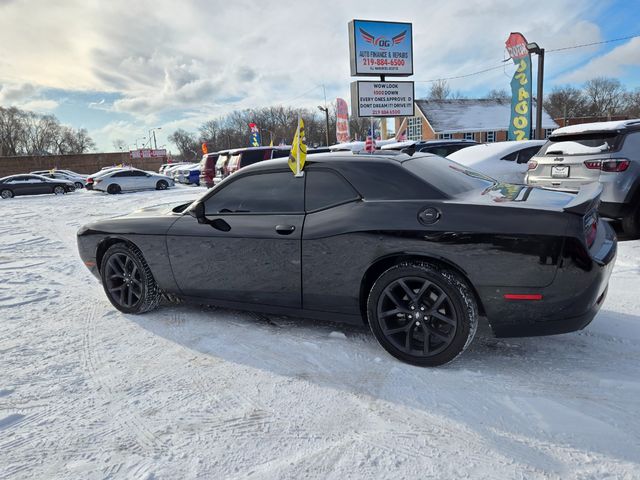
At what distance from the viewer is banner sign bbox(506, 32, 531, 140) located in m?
16.6

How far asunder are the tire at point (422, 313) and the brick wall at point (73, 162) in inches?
2637

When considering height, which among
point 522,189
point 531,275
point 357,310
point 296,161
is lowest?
point 357,310

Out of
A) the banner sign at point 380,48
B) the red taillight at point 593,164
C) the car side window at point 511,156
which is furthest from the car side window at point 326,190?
the banner sign at point 380,48

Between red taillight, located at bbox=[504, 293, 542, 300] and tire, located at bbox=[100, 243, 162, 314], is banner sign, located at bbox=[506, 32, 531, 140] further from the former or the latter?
tire, located at bbox=[100, 243, 162, 314]

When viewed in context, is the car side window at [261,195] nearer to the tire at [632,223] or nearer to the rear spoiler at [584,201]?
the rear spoiler at [584,201]

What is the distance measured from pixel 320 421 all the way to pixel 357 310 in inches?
37.2

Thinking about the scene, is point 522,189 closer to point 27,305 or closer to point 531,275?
point 531,275

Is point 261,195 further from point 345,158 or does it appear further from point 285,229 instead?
point 345,158

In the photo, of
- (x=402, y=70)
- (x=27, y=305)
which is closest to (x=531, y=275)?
(x=27, y=305)

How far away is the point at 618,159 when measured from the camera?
18.3 feet

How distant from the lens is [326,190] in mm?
3309

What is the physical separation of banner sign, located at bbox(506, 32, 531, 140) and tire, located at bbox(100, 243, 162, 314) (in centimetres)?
1618

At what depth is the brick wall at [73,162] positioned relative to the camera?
60.2 metres

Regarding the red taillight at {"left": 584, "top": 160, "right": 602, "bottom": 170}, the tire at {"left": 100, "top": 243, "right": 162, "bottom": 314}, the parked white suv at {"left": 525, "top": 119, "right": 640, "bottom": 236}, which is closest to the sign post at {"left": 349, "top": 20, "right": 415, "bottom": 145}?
the parked white suv at {"left": 525, "top": 119, "right": 640, "bottom": 236}
